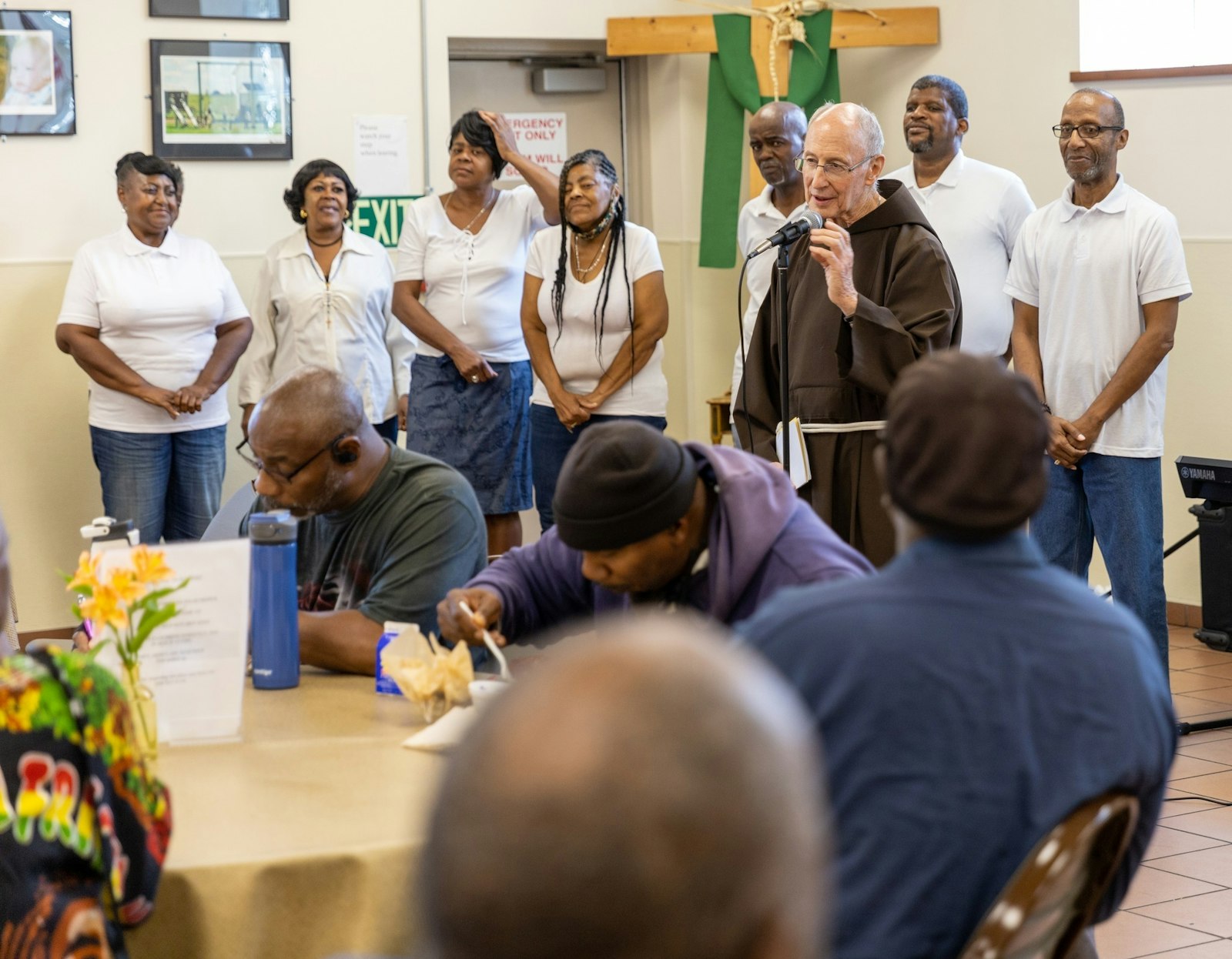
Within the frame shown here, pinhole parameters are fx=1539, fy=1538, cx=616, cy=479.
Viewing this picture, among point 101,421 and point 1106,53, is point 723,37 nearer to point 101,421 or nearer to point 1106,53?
point 1106,53

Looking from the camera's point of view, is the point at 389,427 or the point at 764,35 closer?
the point at 389,427

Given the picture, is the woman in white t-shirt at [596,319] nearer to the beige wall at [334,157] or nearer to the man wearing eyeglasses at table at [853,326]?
the man wearing eyeglasses at table at [853,326]

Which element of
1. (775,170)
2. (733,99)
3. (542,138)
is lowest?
(775,170)

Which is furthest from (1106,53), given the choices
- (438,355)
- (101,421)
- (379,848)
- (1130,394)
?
(379,848)

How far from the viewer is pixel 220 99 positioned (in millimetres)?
5762

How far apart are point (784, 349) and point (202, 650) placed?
1645 millimetres

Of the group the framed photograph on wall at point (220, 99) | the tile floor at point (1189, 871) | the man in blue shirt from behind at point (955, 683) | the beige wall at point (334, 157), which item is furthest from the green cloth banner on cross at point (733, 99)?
the man in blue shirt from behind at point (955, 683)

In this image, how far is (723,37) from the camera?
20.8ft

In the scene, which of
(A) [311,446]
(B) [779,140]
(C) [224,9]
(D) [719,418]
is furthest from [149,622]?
(D) [719,418]

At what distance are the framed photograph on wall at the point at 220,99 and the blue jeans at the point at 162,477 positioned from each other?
45.3 inches

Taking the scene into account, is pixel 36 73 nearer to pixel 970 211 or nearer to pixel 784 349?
pixel 970 211

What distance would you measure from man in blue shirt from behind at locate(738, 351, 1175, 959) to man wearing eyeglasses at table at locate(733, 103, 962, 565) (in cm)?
196

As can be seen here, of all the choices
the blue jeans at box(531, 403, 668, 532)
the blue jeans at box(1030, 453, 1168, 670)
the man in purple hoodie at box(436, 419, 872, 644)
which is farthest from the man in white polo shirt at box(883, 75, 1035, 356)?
the man in purple hoodie at box(436, 419, 872, 644)

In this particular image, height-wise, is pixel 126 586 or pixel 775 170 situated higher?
pixel 775 170
